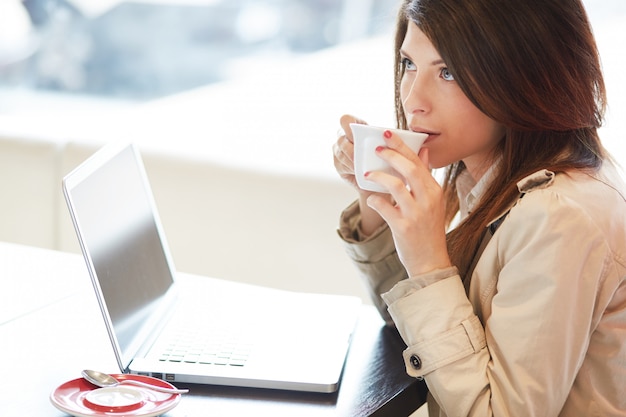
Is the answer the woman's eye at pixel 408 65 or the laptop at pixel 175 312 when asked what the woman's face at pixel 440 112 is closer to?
the woman's eye at pixel 408 65

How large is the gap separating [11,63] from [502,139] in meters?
3.94

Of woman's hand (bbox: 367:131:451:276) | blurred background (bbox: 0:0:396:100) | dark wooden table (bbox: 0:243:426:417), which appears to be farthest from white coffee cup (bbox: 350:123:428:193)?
blurred background (bbox: 0:0:396:100)

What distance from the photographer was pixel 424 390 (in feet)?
3.74

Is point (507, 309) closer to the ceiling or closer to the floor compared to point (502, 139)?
closer to the floor

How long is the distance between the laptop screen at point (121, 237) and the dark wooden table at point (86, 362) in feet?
0.23

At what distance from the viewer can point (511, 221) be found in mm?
1047

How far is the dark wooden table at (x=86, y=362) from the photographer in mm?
986

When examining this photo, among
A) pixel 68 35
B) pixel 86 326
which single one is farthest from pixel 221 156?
pixel 68 35

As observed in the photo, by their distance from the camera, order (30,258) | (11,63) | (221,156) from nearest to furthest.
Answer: (30,258)
(221,156)
(11,63)

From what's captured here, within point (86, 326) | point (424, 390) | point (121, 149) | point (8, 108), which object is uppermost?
point (8, 108)

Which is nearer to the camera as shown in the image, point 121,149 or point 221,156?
point 121,149

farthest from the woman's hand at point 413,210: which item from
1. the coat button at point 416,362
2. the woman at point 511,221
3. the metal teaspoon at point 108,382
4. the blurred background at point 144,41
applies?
the blurred background at point 144,41

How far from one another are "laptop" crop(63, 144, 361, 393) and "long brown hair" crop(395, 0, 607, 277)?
0.29 m

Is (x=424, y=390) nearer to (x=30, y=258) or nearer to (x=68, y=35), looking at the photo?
(x=30, y=258)
